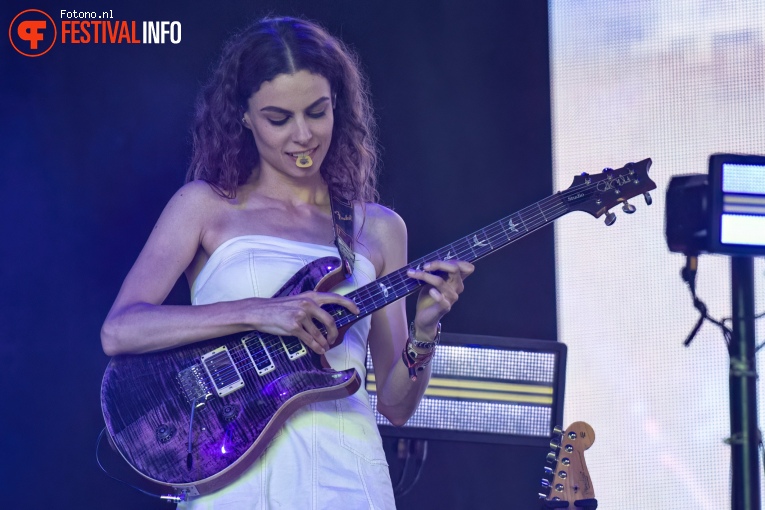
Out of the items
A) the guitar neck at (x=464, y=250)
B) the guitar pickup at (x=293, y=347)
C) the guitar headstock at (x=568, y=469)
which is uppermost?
the guitar neck at (x=464, y=250)

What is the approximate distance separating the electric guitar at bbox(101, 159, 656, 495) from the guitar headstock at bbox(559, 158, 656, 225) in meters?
0.51

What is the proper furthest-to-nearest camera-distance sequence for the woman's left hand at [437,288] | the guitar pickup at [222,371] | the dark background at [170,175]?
the dark background at [170,175] < the woman's left hand at [437,288] < the guitar pickup at [222,371]

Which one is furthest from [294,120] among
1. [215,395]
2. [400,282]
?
[215,395]

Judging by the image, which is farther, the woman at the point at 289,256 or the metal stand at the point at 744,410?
the metal stand at the point at 744,410

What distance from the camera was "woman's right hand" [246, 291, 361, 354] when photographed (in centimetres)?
206

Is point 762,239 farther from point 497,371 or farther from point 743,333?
point 497,371

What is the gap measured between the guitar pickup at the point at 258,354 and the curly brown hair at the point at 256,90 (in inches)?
15.8

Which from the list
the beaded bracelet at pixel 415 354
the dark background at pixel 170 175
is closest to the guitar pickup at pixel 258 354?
the beaded bracelet at pixel 415 354

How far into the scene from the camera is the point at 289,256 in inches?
89.2

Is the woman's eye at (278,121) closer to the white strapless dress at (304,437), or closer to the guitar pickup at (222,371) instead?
the white strapless dress at (304,437)

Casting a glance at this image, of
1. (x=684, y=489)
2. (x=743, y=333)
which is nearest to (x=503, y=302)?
(x=684, y=489)

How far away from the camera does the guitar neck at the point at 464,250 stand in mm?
2246

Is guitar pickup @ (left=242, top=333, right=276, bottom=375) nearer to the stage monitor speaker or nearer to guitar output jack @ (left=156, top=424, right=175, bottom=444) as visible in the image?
guitar output jack @ (left=156, top=424, right=175, bottom=444)

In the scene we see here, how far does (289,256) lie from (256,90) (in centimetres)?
45
